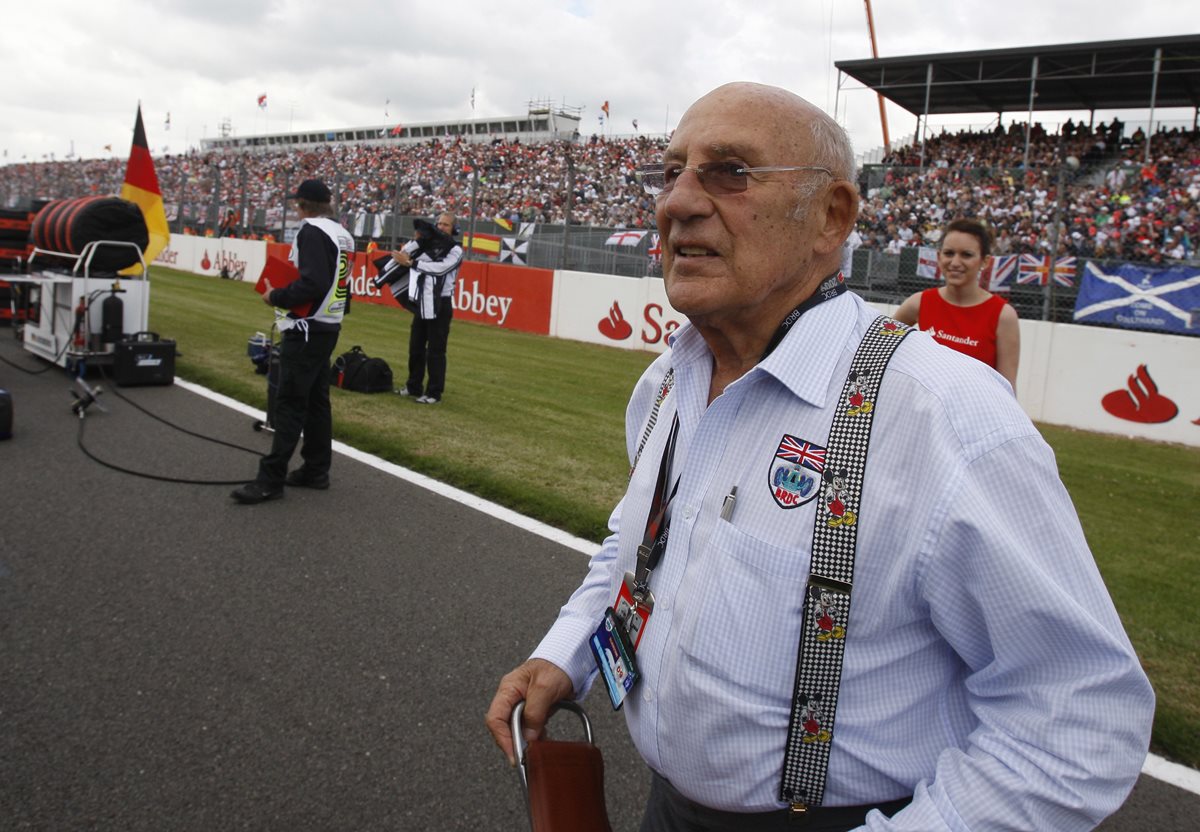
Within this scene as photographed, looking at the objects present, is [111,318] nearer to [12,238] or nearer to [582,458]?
[12,238]

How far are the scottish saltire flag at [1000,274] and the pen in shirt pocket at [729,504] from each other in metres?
11.9

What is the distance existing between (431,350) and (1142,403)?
830cm

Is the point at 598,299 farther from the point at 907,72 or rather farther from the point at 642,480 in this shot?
the point at 642,480

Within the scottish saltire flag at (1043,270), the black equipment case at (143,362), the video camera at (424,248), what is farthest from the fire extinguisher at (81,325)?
the scottish saltire flag at (1043,270)

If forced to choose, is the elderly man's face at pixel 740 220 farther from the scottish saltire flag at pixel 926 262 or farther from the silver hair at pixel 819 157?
the scottish saltire flag at pixel 926 262

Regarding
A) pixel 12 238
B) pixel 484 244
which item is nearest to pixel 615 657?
pixel 12 238

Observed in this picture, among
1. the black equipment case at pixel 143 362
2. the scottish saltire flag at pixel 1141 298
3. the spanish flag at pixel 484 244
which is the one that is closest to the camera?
the black equipment case at pixel 143 362

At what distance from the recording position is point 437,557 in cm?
505

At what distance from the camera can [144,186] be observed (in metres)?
13.0

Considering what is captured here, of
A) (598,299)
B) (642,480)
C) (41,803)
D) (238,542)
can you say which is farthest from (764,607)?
(598,299)

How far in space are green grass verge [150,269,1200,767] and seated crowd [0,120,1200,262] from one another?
3.13 meters

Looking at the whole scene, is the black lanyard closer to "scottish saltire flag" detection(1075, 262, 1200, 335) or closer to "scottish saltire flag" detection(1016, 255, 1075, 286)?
"scottish saltire flag" detection(1075, 262, 1200, 335)

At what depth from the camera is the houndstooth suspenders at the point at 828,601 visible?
4.18 ft

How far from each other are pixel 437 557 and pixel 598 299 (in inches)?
475
